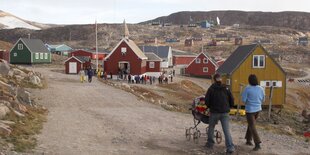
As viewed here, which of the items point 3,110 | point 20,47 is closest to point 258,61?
point 3,110

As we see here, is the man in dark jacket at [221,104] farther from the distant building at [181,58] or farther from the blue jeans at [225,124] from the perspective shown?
the distant building at [181,58]

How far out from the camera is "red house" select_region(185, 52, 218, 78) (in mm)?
73000

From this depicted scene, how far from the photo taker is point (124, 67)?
55.0 m

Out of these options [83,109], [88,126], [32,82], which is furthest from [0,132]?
[32,82]

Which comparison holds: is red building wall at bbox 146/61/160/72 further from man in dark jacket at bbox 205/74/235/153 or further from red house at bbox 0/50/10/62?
man in dark jacket at bbox 205/74/235/153

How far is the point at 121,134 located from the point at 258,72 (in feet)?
94.7

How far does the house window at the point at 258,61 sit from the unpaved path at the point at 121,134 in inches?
768

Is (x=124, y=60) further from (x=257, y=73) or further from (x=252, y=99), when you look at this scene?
(x=252, y=99)

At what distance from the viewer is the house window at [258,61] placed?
41.7m

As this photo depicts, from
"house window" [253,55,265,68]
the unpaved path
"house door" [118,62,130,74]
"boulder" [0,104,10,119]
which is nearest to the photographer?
the unpaved path

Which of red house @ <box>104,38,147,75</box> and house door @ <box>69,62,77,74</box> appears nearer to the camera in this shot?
red house @ <box>104,38,147,75</box>

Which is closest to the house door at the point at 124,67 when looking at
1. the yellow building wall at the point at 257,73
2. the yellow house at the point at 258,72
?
the yellow house at the point at 258,72

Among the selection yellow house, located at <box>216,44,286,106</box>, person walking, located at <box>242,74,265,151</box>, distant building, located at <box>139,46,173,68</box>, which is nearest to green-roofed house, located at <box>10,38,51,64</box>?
distant building, located at <box>139,46,173,68</box>

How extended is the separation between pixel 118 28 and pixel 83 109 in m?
171
